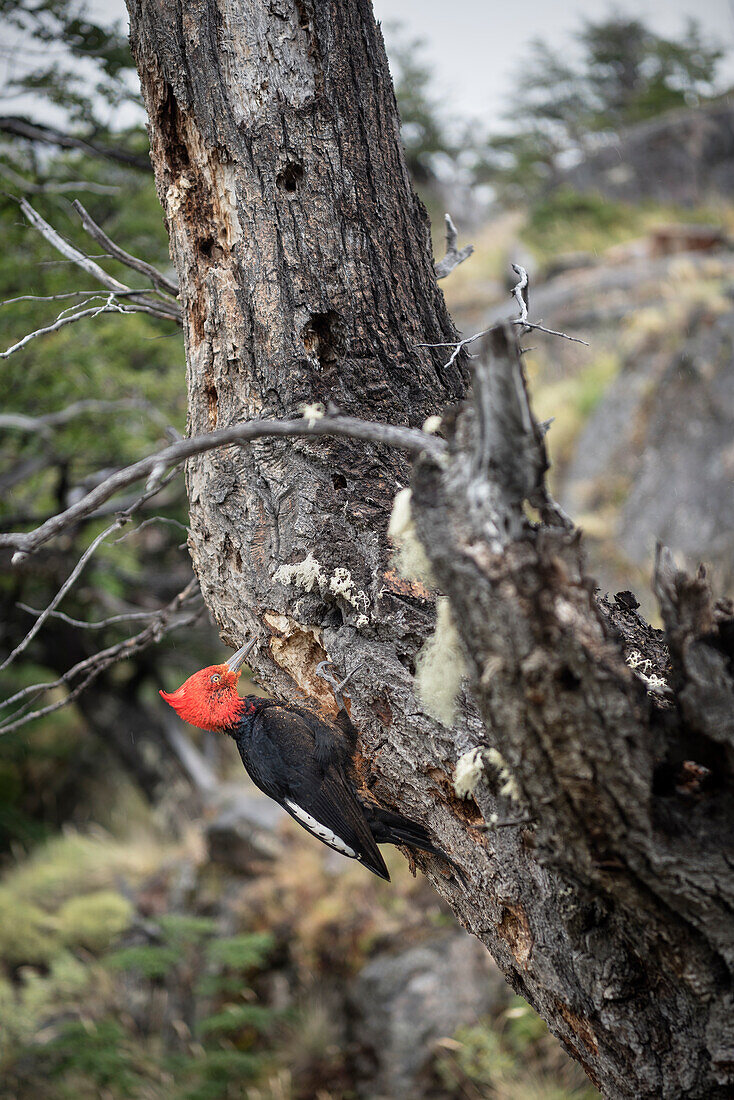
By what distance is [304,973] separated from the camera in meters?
5.75

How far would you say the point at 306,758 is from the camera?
2252mm

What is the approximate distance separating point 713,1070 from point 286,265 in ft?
6.67

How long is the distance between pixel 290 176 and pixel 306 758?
5.60 feet

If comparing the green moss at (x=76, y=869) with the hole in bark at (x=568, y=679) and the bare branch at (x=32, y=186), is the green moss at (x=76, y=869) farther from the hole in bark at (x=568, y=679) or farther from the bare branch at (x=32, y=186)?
the hole in bark at (x=568, y=679)

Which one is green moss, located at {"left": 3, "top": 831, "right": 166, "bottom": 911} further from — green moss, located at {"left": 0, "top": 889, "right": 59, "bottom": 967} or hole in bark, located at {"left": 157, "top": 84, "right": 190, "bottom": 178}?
hole in bark, located at {"left": 157, "top": 84, "right": 190, "bottom": 178}

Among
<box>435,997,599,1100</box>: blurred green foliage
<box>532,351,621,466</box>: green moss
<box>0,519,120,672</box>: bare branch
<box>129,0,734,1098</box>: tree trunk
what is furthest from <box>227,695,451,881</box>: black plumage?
<box>532,351,621,466</box>: green moss

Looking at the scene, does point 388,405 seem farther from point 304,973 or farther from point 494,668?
point 304,973

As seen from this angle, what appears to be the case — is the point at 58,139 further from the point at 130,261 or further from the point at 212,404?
the point at 212,404

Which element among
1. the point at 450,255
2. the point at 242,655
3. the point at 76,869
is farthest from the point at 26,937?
the point at 450,255

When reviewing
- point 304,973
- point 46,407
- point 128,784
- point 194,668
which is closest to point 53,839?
point 128,784

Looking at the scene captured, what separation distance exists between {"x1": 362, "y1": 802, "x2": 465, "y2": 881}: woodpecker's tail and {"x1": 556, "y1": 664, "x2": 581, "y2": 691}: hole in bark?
802 millimetres

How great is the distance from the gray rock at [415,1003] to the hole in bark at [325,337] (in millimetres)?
4599

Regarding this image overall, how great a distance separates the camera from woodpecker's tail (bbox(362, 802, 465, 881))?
1.81 m

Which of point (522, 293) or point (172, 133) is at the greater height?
point (172, 133)
